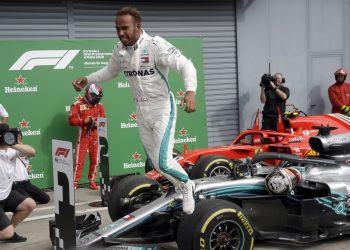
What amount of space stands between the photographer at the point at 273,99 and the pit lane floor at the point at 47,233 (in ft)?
11.3

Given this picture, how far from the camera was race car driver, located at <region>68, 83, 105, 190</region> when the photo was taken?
8805mm

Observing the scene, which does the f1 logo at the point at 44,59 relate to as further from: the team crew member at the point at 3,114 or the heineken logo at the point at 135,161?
the heineken logo at the point at 135,161

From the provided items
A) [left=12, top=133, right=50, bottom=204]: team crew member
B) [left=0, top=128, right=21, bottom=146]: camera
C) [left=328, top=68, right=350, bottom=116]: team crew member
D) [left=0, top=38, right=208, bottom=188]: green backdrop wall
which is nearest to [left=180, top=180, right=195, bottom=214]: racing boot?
[left=0, top=128, right=21, bottom=146]: camera

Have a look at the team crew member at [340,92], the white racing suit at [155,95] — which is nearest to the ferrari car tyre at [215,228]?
the white racing suit at [155,95]

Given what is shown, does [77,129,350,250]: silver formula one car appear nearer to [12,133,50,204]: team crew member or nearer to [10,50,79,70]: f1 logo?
[12,133,50,204]: team crew member

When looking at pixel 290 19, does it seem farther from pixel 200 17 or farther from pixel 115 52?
pixel 115 52

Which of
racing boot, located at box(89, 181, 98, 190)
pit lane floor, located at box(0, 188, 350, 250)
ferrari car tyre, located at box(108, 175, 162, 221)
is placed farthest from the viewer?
racing boot, located at box(89, 181, 98, 190)

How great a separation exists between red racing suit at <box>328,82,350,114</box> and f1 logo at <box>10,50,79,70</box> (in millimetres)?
5562

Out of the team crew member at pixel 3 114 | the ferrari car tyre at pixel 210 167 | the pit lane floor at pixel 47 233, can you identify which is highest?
the team crew member at pixel 3 114

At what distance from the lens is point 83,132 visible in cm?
888

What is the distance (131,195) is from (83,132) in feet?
11.1

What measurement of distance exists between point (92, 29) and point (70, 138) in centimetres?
209

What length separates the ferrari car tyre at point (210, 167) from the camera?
23.0 feet

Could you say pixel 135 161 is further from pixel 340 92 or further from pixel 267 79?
pixel 340 92
